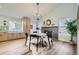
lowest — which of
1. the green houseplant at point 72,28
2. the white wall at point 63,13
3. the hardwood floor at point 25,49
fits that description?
the hardwood floor at point 25,49

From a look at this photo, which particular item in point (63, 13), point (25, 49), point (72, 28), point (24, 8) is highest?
point (24, 8)

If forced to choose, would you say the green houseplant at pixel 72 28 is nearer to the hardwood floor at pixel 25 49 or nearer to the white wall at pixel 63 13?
the white wall at pixel 63 13

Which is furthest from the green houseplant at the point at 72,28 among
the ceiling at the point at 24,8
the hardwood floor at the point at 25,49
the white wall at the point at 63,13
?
the ceiling at the point at 24,8

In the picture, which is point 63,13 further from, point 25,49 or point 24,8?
point 25,49

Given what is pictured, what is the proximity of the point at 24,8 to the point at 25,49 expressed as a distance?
0.81 m

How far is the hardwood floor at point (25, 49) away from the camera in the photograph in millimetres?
2432

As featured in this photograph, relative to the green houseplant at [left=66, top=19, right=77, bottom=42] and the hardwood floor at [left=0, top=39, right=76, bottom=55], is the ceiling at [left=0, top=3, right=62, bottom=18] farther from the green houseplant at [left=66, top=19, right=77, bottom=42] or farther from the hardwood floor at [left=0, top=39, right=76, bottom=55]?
the hardwood floor at [left=0, top=39, right=76, bottom=55]

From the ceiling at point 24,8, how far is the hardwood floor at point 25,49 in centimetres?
53

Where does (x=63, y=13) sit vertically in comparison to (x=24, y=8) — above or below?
below

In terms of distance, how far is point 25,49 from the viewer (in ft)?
8.14

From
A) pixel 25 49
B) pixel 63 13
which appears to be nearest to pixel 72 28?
pixel 63 13

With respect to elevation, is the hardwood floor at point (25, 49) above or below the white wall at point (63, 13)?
below
